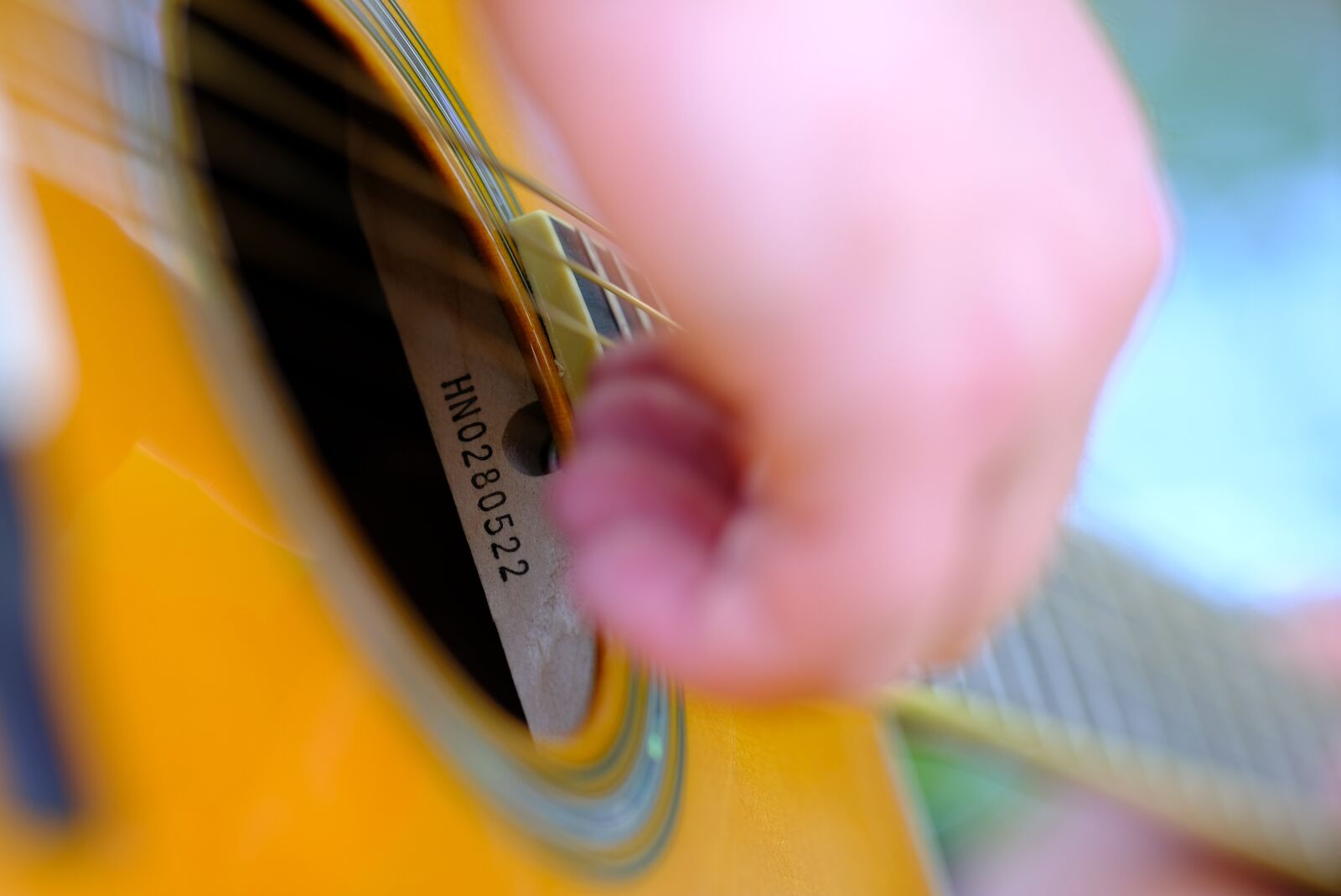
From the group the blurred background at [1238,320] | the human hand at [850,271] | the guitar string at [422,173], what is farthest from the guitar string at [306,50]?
the blurred background at [1238,320]

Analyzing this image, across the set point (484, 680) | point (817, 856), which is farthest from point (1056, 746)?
point (484, 680)

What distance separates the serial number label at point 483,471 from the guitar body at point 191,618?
48 millimetres

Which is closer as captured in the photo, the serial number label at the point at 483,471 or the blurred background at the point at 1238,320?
the serial number label at the point at 483,471

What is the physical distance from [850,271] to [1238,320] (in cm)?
121

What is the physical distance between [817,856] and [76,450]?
0.33 meters

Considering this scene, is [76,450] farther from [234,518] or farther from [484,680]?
[484,680]

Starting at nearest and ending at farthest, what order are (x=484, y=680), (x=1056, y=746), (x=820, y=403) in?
(x=820, y=403), (x=484, y=680), (x=1056, y=746)

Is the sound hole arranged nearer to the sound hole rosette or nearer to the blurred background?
the sound hole rosette

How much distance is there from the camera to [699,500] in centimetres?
23

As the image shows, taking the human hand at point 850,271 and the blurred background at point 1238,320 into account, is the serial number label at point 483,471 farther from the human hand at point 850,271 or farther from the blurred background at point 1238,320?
the blurred background at point 1238,320

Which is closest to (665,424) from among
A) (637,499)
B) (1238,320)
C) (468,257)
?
(637,499)

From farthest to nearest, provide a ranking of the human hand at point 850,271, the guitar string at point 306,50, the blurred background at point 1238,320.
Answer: the blurred background at point 1238,320 < the guitar string at point 306,50 < the human hand at point 850,271

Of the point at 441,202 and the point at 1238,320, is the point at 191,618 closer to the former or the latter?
the point at 441,202

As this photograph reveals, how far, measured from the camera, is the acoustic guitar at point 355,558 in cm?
21
